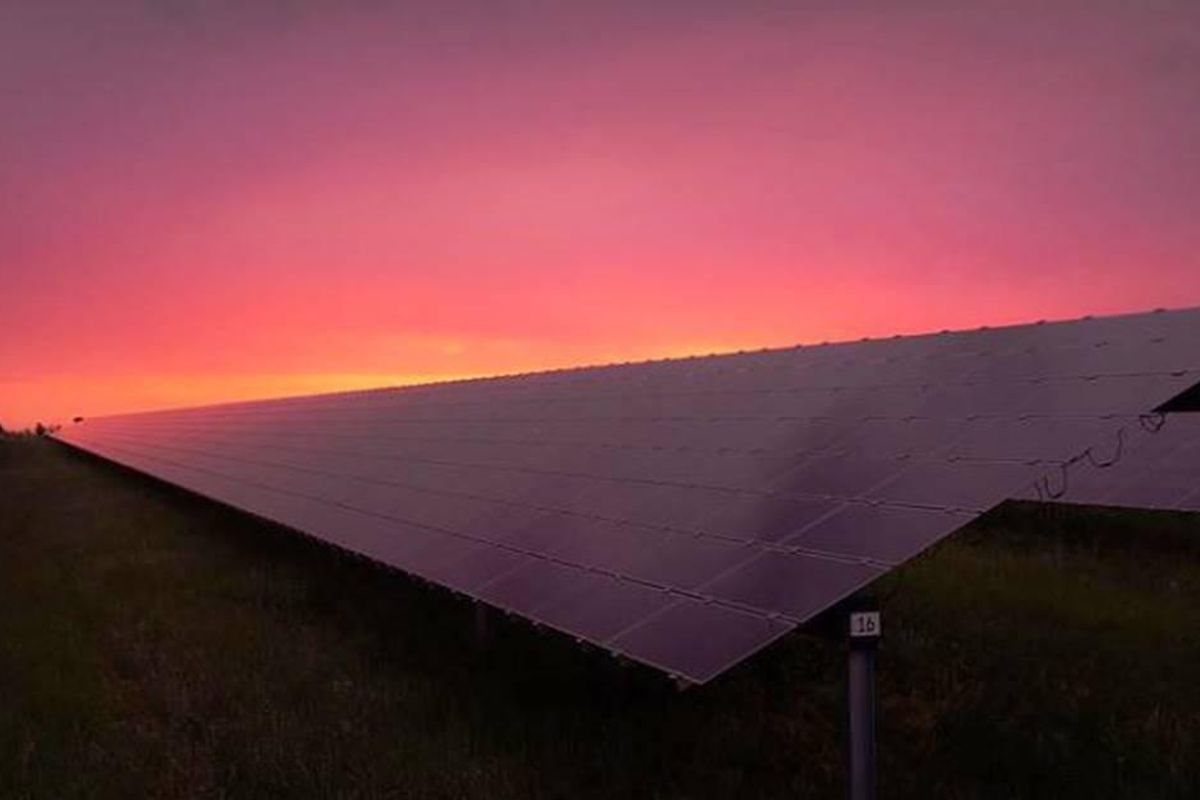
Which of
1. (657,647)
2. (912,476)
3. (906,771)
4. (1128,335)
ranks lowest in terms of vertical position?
(906,771)

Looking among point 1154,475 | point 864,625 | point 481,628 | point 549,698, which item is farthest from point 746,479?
point 1154,475

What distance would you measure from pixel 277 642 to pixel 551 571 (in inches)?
172

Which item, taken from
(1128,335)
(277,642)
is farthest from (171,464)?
(1128,335)

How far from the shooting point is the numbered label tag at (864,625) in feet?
19.5

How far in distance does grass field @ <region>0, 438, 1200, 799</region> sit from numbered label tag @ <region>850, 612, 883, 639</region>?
7.6 inches

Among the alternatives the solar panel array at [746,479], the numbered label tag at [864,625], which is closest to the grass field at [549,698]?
the numbered label tag at [864,625]

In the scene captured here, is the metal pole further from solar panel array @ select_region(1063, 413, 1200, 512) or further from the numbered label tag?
solar panel array @ select_region(1063, 413, 1200, 512)

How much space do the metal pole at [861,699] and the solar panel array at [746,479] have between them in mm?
258

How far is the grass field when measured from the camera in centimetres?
753

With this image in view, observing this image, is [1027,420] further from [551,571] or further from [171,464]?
[171,464]

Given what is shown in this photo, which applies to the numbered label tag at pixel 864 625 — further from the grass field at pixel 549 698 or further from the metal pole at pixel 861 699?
the grass field at pixel 549 698

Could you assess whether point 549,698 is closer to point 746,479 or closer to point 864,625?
point 746,479

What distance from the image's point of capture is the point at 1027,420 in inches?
301

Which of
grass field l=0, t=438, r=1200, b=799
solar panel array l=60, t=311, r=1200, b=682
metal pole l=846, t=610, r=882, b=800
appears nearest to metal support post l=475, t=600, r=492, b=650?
grass field l=0, t=438, r=1200, b=799
